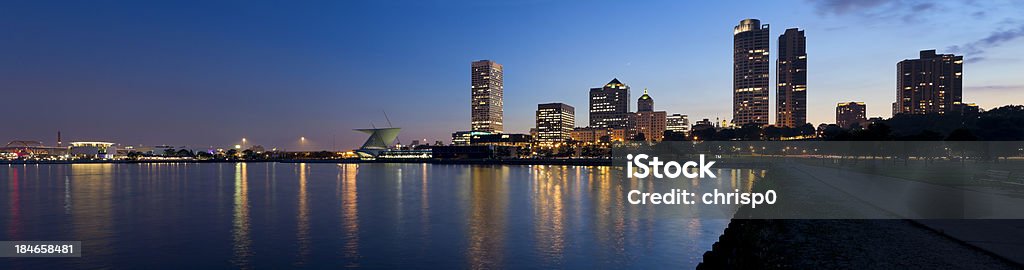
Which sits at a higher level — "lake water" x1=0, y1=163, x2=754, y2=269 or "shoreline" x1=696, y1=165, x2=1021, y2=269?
"shoreline" x1=696, y1=165, x2=1021, y2=269

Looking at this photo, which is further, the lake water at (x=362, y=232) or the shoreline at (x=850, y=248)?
the lake water at (x=362, y=232)

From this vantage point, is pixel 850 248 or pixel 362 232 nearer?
pixel 850 248

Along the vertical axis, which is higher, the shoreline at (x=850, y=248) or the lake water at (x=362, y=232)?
the shoreline at (x=850, y=248)

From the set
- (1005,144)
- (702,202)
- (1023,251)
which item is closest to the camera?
(1023,251)

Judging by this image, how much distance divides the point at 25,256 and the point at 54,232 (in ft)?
27.0

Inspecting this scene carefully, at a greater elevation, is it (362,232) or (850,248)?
(850,248)

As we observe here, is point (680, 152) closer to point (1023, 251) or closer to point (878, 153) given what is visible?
point (878, 153)

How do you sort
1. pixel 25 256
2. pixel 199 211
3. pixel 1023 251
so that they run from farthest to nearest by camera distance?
1. pixel 199 211
2. pixel 25 256
3. pixel 1023 251

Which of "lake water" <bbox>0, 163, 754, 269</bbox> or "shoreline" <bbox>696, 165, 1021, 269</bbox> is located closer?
"shoreline" <bbox>696, 165, 1021, 269</bbox>

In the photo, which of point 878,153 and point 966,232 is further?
point 878,153

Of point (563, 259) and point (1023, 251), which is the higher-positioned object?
point (1023, 251)

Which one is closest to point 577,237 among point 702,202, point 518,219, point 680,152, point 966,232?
point 518,219

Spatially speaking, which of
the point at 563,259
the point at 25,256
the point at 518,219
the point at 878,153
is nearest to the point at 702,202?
the point at 518,219

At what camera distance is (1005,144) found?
88375mm
